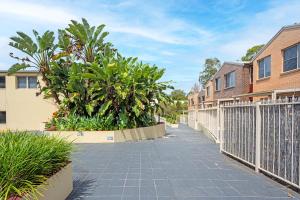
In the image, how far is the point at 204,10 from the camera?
631 inches

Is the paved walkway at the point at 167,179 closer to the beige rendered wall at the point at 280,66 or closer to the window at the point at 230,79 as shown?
the beige rendered wall at the point at 280,66

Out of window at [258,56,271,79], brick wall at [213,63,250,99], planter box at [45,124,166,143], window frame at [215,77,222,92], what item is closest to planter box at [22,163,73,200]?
planter box at [45,124,166,143]

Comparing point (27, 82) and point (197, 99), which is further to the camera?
point (197, 99)

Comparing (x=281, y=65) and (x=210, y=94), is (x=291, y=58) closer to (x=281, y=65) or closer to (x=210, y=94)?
(x=281, y=65)

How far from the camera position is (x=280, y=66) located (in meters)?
21.5

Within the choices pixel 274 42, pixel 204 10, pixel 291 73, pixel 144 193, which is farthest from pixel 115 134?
pixel 274 42

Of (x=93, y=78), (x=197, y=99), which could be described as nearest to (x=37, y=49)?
(x=93, y=78)

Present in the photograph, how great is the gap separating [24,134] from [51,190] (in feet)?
5.60

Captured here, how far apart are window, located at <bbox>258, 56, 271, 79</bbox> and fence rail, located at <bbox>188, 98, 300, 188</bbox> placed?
49.5 ft

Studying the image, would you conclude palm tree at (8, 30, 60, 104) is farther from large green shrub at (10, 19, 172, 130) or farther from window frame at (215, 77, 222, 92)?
window frame at (215, 77, 222, 92)

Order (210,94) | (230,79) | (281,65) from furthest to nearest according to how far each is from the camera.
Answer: (210,94) < (230,79) < (281,65)

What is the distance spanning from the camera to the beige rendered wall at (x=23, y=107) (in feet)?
88.1

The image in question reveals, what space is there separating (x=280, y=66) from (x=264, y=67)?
331 cm

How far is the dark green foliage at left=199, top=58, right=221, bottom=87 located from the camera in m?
75.8
